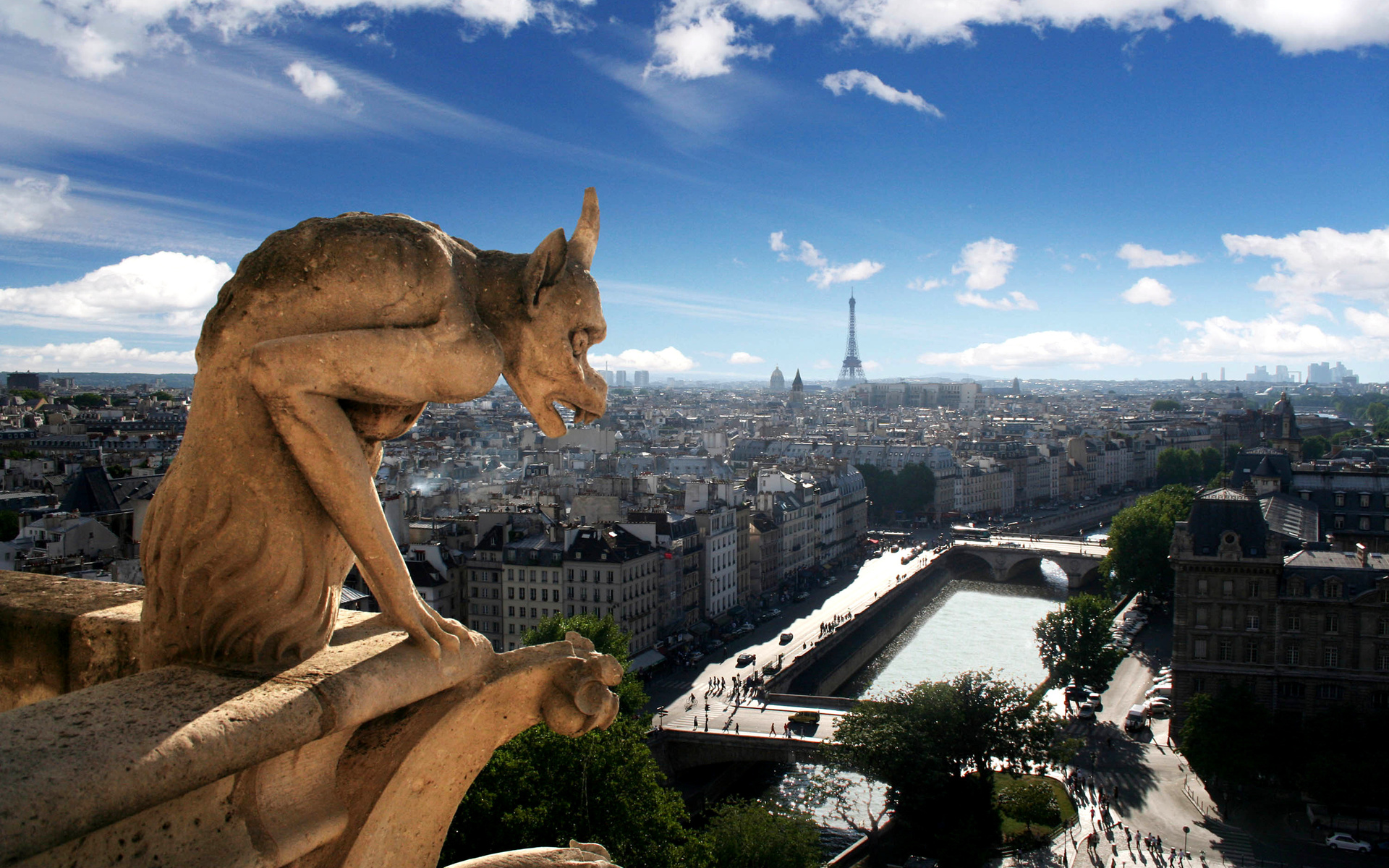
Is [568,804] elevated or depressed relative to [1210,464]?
elevated

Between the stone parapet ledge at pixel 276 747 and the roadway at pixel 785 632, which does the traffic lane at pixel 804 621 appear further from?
the stone parapet ledge at pixel 276 747

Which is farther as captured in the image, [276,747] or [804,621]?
[804,621]

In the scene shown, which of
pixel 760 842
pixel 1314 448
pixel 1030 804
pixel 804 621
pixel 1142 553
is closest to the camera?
pixel 760 842

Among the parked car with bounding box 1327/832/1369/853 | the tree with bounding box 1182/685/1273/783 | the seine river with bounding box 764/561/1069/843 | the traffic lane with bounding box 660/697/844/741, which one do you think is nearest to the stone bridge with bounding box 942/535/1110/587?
the seine river with bounding box 764/561/1069/843

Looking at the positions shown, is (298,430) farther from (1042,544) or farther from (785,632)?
(1042,544)

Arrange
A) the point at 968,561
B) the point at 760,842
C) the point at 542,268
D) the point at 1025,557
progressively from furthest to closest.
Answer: the point at 968,561
the point at 1025,557
the point at 760,842
the point at 542,268

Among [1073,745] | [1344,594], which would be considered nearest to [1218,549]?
[1344,594]

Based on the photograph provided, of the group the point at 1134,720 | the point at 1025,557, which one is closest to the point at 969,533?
the point at 1025,557

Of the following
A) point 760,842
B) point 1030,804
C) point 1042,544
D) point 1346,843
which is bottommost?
point 1346,843
